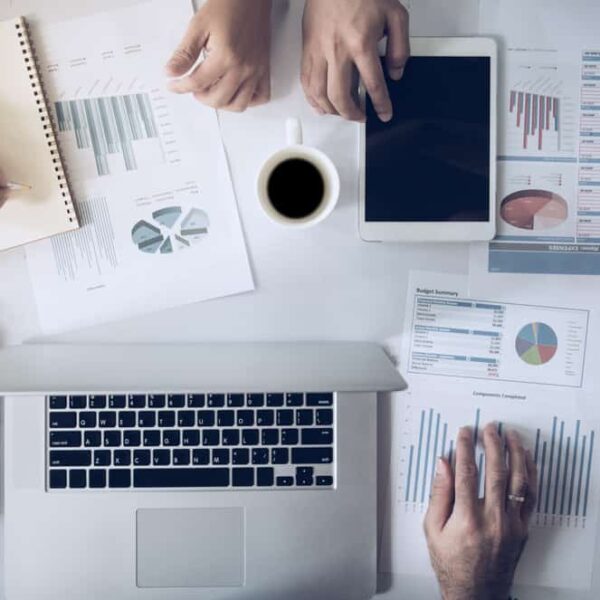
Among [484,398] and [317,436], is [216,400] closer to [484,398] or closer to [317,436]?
[317,436]

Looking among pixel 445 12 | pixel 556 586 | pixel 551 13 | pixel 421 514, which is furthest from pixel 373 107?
pixel 556 586

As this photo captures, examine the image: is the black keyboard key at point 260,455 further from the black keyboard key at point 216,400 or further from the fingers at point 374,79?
the fingers at point 374,79

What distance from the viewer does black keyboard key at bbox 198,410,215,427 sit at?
2.43 ft

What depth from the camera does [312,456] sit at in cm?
74

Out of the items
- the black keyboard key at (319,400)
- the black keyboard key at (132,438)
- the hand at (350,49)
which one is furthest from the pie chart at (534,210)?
the black keyboard key at (132,438)

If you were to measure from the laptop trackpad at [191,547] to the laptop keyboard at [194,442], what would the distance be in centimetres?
4

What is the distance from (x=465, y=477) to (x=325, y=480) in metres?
0.18

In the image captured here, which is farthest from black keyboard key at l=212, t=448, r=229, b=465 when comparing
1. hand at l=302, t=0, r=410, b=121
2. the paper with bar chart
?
hand at l=302, t=0, r=410, b=121

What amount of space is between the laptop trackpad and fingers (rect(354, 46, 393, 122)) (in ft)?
1.65

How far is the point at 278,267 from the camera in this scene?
30.8 inches

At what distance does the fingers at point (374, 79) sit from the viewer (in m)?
0.70

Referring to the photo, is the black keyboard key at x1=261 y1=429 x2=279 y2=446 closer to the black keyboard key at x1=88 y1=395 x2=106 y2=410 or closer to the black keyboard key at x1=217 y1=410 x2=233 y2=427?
the black keyboard key at x1=217 y1=410 x2=233 y2=427

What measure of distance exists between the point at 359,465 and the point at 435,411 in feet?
0.41

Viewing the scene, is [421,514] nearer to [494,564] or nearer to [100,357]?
[494,564]
